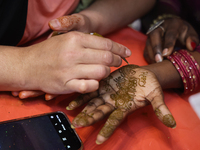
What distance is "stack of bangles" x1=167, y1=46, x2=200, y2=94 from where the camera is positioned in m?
0.72

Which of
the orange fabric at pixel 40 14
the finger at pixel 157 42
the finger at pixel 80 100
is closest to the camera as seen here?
the finger at pixel 80 100

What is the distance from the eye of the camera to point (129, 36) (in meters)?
1.00

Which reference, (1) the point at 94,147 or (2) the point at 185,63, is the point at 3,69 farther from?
(2) the point at 185,63

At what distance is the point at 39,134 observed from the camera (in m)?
0.47

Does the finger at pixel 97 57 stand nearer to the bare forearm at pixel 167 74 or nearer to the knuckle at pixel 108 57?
the knuckle at pixel 108 57

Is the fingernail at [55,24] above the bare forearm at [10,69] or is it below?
above

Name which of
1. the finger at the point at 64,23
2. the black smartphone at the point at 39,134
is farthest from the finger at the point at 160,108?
the finger at the point at 64,23

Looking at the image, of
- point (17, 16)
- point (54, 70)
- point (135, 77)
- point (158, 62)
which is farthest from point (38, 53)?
point (158, 62)

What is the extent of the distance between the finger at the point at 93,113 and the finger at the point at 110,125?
30 millimetres

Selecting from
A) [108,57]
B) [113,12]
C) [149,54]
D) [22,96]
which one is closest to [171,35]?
[149,54]

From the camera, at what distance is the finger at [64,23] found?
580mm

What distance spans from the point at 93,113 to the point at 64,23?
1.06 ft

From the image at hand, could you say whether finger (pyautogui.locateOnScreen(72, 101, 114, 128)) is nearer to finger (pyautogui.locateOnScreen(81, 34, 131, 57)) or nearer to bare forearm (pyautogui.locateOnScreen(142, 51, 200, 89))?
finger (pyautogui.locateOnScreen(81, 34, 131, 57))

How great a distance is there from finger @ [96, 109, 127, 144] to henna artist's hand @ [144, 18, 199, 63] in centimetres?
40
